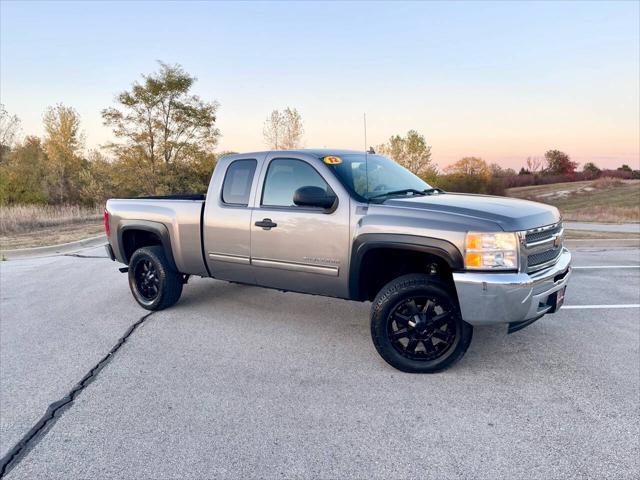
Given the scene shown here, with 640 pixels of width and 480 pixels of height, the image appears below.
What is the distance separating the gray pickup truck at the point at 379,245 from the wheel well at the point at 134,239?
486 millimetres

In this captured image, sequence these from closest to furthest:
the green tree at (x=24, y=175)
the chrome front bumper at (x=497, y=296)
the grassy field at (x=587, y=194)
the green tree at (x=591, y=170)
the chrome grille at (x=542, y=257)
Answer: the chrome front bumper at (x=497, y=296) → the chrome grille at (x=542, y=257) → the green tree at (x=24, y=175) → the grassy field at (x=587, y=194) → the green tree at (x=591, y=170)

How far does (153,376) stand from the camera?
12.3 ft

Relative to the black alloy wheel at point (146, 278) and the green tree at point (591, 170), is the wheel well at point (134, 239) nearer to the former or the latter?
the black alloy wheel at point (146, 278)

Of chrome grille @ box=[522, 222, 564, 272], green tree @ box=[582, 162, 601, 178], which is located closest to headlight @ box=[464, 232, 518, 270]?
chrome grille @ box=[522, 222, 564, 272]

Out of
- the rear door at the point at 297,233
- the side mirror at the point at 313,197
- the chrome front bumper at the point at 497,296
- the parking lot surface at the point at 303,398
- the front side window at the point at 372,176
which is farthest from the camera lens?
the front side window at the point at 372,176

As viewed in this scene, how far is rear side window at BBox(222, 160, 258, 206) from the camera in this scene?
487 centimetres

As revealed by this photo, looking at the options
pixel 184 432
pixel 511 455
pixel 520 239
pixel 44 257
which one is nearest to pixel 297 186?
pixel 520 239

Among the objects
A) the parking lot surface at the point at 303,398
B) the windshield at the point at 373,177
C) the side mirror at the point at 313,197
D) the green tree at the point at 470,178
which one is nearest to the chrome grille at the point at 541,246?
the parking lot surface at the point at 303,398

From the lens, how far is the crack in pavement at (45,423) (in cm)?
268

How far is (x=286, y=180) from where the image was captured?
461 cm

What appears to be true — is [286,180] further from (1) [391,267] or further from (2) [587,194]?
(2) [587,194]

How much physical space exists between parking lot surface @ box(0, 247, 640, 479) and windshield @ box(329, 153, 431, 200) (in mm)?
1537

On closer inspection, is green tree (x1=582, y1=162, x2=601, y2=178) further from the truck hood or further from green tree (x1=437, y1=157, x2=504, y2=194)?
the truck hood

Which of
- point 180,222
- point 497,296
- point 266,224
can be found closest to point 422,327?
point 497,296
